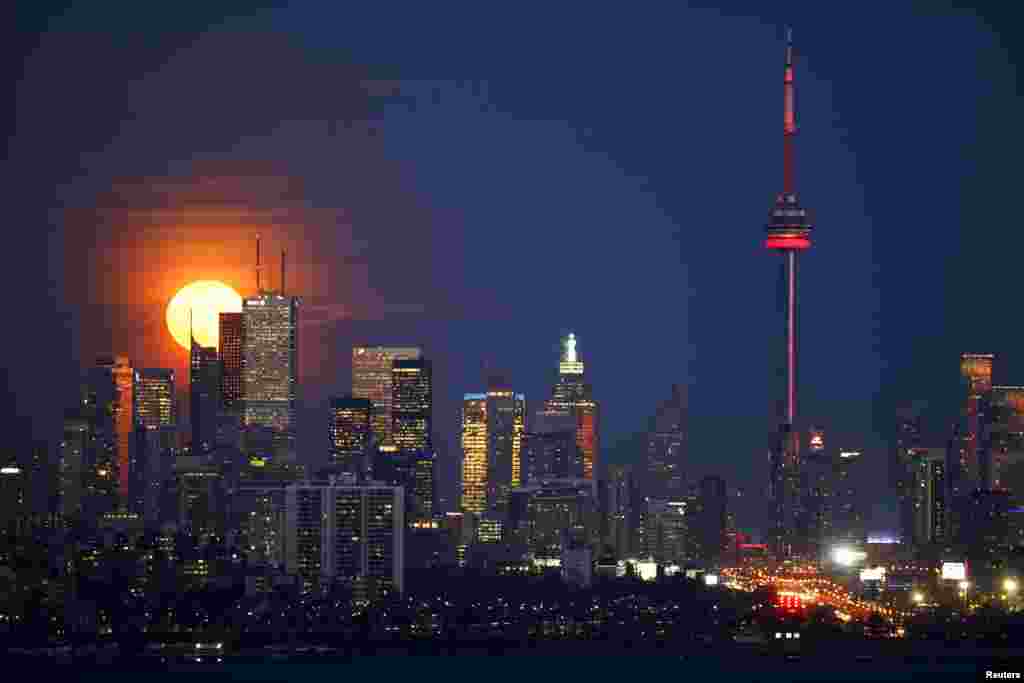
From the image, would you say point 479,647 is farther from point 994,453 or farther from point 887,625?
point 994,453

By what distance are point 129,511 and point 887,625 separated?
105ft

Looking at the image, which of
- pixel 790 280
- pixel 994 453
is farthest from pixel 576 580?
pixel 790 280

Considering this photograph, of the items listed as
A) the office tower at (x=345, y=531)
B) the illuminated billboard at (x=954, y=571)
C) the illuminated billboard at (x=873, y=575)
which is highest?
the office tower at (x=345, y=531)

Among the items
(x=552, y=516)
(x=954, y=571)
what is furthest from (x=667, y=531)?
(x=954, y=571)

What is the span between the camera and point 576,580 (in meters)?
93.8

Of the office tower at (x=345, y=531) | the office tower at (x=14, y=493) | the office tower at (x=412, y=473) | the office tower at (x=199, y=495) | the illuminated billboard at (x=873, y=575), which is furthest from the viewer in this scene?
the office tower at (x=412, y=473)

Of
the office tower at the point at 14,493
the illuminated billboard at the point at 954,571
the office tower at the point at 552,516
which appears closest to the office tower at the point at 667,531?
the office tower at the point at 552,516

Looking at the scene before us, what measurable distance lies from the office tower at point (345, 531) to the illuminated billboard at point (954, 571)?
20826 mm

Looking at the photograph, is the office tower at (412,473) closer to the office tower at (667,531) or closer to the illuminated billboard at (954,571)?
the office tower at (667,531)

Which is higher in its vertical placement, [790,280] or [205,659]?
[790,280]

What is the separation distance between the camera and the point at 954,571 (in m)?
99.3

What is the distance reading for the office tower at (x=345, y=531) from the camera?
8938 cm

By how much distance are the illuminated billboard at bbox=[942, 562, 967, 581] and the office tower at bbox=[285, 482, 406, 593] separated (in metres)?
20.8

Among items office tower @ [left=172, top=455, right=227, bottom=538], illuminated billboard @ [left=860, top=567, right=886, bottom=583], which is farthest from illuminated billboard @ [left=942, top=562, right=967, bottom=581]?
office tower @ [left=172, top=455, right=227, bottom=538]
